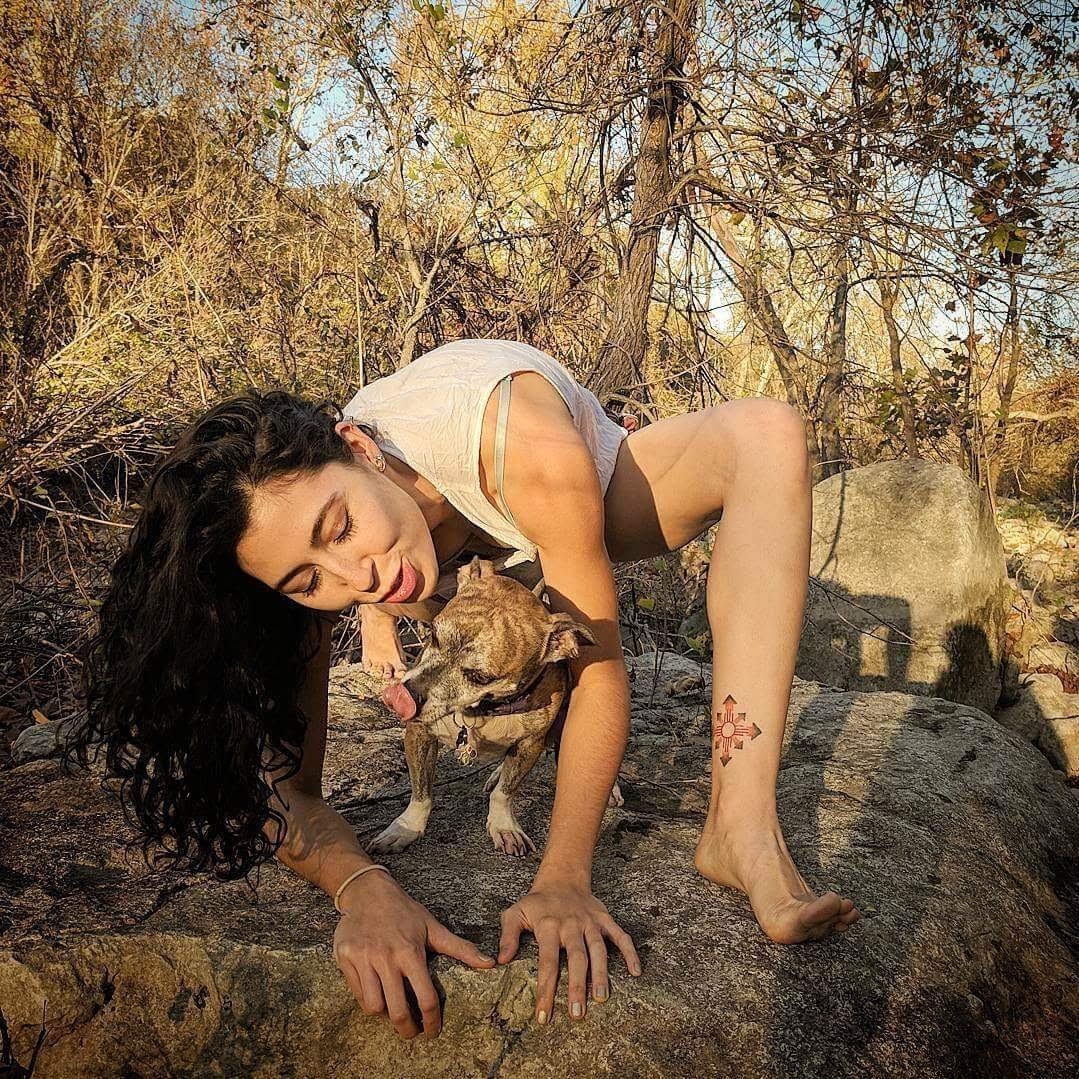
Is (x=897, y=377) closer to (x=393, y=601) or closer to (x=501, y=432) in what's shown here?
(x=501, y=432)

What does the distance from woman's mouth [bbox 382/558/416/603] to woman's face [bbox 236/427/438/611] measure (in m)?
0.01

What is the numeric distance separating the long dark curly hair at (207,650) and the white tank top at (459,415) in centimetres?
24

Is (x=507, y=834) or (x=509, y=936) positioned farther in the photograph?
(x=507, y=834)

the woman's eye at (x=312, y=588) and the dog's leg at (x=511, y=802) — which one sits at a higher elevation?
the woman's eye at (x=312, y=588)

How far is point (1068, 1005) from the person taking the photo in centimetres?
231

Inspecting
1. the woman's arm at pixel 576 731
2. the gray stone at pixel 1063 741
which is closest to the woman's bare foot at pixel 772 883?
the woman's arm at pixel 576 731

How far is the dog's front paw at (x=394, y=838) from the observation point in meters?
2.71

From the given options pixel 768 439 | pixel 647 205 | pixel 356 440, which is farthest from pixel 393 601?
pixel 647 205

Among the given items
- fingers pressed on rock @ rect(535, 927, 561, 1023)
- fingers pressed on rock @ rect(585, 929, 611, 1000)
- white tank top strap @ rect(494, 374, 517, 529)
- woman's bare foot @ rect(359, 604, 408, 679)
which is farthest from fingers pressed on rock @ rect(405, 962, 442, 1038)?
woman's bare foot @ rect(359, 604, 408, 679)

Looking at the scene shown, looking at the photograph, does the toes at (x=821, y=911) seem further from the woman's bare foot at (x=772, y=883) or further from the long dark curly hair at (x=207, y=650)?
the long dark curly hair at (x=207, y=650)

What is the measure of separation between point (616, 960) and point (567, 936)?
149 millimetres

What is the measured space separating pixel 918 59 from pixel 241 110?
15.1 ft

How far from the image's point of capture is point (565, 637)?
8.28ft

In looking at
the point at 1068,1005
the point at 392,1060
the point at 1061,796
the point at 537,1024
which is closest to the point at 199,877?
the point at 392,1060
